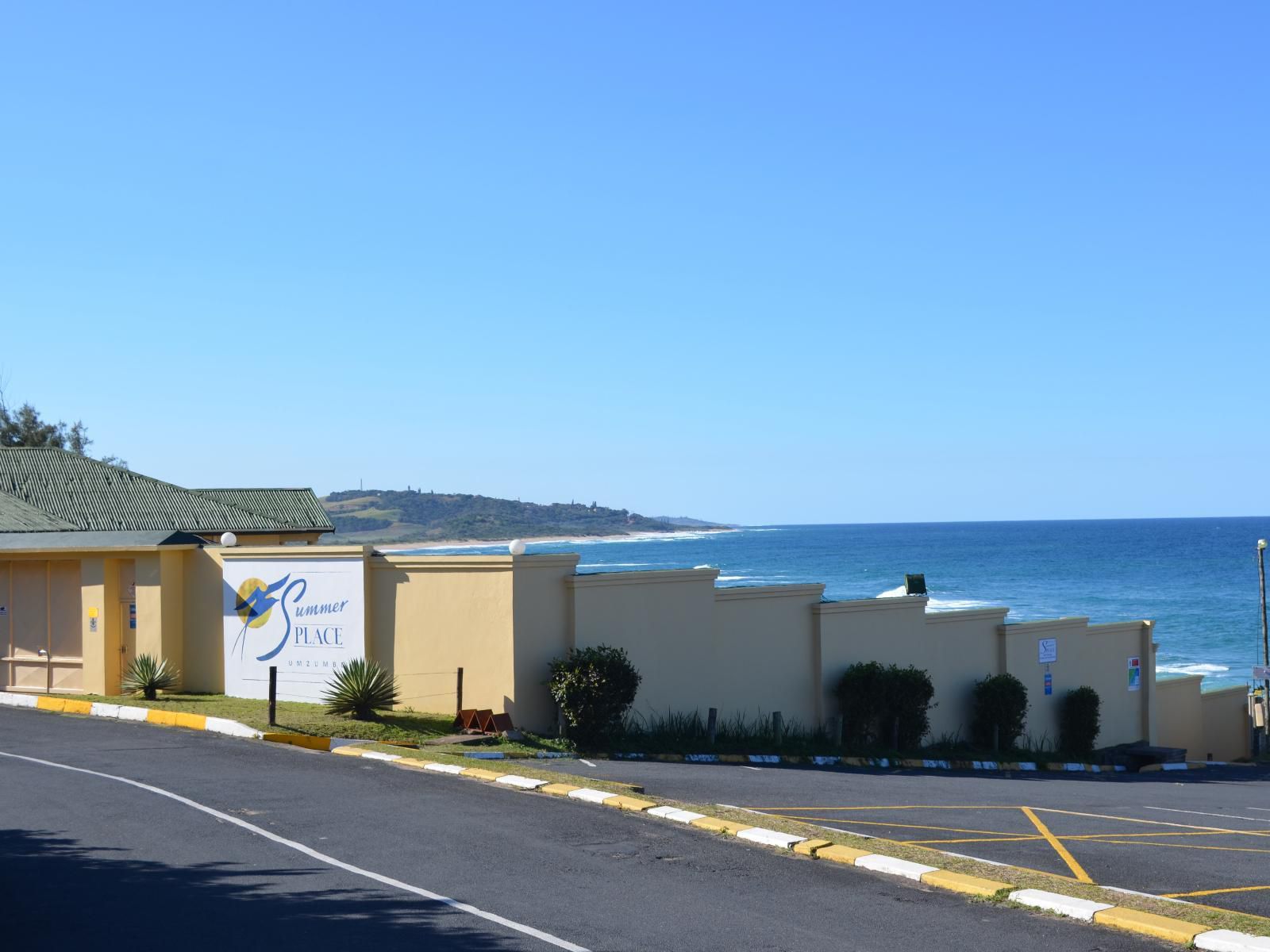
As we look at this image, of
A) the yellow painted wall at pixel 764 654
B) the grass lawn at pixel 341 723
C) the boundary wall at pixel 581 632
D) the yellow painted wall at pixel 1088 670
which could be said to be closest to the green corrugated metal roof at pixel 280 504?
the boundary wall at pixel 581 632

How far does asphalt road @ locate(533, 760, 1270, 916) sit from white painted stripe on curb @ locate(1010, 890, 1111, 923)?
1.13m

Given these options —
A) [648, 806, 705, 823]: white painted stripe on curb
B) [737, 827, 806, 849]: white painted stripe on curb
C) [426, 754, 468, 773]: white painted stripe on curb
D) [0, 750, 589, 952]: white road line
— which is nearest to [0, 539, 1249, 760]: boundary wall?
[426, 754, 468, 773]: white painted stripe on curb

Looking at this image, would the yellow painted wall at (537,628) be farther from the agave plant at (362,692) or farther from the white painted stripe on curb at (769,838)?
the white painted stripe on curb at (769,838)

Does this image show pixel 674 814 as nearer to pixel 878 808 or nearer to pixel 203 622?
pixel 878 808

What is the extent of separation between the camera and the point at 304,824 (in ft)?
40.4

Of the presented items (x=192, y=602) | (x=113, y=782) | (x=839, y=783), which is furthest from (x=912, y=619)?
(x=113, y=782)

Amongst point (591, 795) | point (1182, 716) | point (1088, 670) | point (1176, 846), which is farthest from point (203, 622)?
point (1182, 716)

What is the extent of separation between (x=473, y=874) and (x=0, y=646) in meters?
19.1

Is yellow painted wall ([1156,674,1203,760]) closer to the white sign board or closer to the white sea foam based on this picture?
the white sign board

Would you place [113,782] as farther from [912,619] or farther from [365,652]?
[912,619]

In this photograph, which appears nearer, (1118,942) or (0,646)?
(1118,942)

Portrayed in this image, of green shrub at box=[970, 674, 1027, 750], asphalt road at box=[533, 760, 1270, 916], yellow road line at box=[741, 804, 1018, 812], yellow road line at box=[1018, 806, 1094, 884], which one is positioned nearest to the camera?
yellow road line at box=[1018, 806, 1094, 884]

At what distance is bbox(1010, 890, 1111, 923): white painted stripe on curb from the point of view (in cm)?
934

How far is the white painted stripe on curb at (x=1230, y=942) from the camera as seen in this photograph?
840 cm
